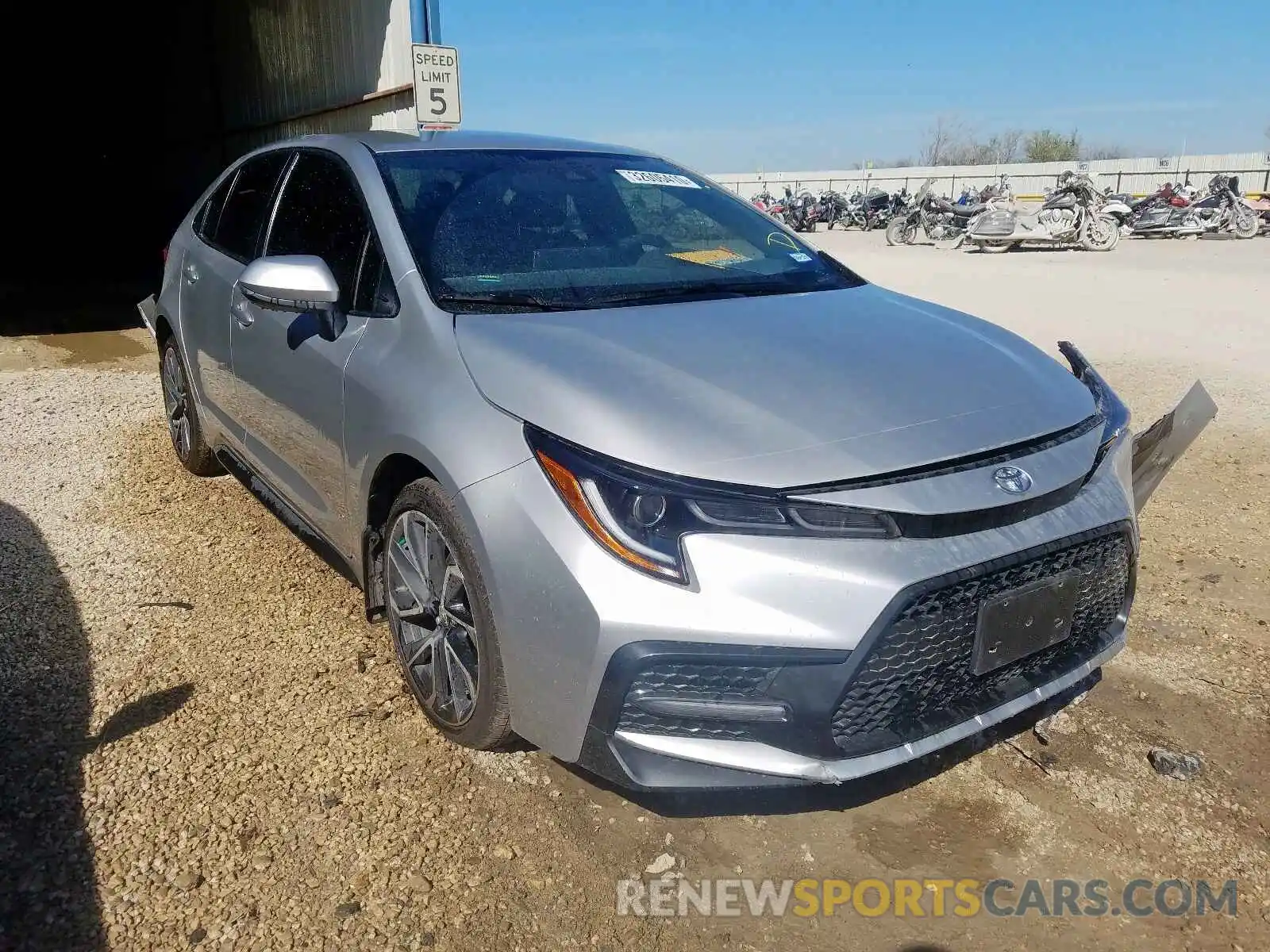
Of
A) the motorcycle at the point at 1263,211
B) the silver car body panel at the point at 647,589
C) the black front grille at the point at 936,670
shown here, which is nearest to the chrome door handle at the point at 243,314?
the silver car body panel at the point at 647,589

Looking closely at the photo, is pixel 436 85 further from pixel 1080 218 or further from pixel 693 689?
pixel 1080 218

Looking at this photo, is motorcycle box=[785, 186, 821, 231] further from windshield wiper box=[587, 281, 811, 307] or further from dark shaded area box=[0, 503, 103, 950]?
dark shaded area box=[0, 503, 103, 950]

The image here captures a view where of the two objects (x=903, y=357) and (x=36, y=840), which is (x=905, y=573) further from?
(x=36, y=840)

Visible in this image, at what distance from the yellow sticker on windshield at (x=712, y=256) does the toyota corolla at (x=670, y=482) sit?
1cm

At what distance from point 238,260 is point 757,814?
286cm

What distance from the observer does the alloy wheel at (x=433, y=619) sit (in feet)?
8.07

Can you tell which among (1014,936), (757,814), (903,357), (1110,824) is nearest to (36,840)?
(757,814)

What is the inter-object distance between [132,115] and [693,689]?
2352 cm

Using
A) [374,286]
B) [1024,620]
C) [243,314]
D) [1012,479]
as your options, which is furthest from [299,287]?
[1024,620]

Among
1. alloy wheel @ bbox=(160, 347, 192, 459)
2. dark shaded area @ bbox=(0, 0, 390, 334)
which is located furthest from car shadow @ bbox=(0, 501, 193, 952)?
dark shaded area @ bbox=(0, 0, 390, 334)

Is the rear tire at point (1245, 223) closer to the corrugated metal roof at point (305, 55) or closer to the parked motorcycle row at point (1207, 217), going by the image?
the parked motorcycle row at point (1207, 217)

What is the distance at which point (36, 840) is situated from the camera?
2.31 meters

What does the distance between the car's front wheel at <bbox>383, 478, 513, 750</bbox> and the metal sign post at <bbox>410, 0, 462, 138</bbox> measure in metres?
7.42

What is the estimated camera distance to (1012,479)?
7.16ft
